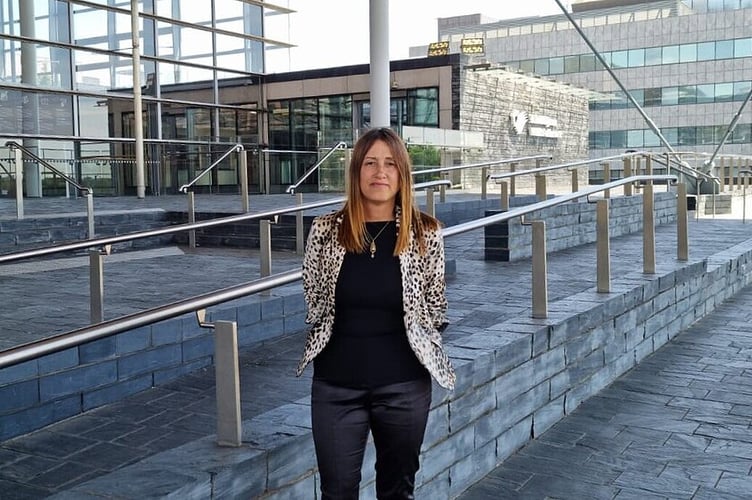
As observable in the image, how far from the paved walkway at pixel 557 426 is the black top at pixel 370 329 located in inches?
62.2

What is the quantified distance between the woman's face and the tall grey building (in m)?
55.0

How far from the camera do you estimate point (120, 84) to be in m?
20.8

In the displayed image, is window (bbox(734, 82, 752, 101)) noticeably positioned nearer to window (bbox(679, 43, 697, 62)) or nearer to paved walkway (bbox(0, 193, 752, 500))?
window (bbox(679, 43, 697, 62))

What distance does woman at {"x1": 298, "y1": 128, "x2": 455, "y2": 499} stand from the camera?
2754 mm

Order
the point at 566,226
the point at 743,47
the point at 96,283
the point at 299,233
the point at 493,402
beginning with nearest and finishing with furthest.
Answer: the point at 493,402 < the point at 96,283 < the point at 299,233 < the point at 566,226 < the point at 743,47

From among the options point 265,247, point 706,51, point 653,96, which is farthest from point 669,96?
point 265,247

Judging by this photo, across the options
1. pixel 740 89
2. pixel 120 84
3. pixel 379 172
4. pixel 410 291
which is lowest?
pixel 410 291

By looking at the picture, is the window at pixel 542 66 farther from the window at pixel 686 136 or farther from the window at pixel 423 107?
the window at pixel 423 107

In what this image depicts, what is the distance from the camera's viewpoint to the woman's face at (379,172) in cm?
282

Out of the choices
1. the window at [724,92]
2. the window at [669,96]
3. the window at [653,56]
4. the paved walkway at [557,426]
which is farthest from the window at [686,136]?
Answer: the paved walkway at [557,426]

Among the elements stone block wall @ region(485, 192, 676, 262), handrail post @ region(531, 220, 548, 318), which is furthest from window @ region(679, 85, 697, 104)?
handrail post @ region(531, 220, 548, 318)

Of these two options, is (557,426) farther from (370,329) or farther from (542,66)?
(542,66)

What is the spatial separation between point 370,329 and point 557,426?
310cm

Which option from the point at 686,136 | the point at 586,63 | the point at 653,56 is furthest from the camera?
the point at 586,63
